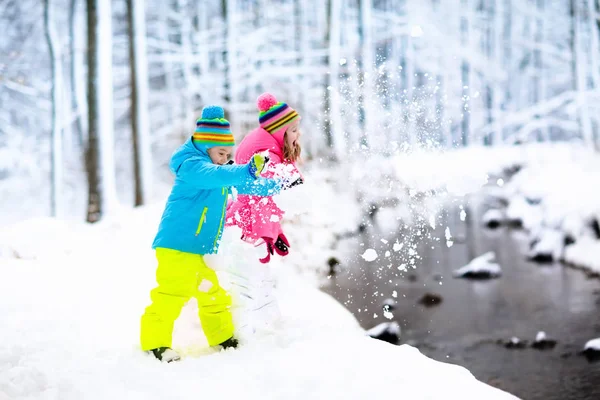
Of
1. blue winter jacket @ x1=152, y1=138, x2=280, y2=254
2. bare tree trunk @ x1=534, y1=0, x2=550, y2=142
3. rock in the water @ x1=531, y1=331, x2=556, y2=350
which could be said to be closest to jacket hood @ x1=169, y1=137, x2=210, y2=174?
blue winter jacket @ x1=152, y1=138, x2=280, y2=254

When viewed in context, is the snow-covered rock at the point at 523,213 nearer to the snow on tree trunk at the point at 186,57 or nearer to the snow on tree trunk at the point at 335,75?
the snow on tree trunk at the point at 335,75

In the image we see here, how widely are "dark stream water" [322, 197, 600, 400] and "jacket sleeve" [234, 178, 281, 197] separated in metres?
2.35

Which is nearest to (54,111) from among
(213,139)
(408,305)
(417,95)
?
(408,305)

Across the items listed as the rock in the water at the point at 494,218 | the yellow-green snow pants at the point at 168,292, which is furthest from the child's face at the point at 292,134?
the rock in the water at the point at 494,218

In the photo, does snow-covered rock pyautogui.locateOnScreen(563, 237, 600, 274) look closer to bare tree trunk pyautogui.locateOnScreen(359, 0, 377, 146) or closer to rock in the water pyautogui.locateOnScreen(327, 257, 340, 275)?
rock in the water pyautogui.locateOnScreen(327, 257, 340, 275)

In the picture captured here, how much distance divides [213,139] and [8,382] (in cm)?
138

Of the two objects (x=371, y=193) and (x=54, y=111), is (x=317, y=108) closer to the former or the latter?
(x=371, y=193)

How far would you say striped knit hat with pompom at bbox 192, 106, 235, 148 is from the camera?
8.85ft

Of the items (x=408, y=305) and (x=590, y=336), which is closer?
(x=590, y=336)

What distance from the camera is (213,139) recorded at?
8.88 ft

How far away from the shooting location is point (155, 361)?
→ 2.58 meters

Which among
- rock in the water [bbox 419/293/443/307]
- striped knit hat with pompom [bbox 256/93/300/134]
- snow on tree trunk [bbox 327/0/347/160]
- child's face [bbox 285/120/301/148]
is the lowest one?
rock in the water [bbox 419/293/443/307]

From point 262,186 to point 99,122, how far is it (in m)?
5.11

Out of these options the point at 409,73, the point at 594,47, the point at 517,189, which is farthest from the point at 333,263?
the point at 409,73
